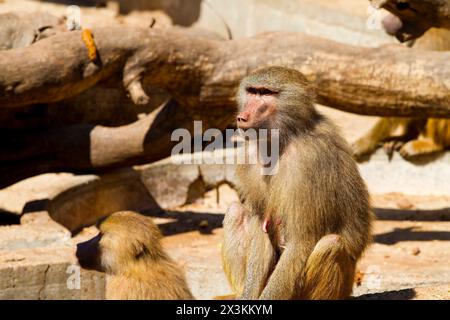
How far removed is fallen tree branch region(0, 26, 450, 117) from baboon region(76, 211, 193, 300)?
159cm

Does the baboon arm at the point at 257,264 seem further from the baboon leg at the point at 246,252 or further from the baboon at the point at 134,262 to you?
the baboon at the point at 134,262

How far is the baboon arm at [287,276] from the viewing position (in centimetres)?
504

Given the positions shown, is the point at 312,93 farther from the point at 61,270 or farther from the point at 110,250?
the point at 61,270

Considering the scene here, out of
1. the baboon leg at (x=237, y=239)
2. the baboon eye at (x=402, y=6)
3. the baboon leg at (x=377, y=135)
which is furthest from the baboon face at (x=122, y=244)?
the baboon leg at (x=377, y=135)

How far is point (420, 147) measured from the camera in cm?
927

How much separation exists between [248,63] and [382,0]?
1.11 meters

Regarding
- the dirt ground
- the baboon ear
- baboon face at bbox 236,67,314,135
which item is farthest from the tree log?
baboon face at bbox 236,67,314,135

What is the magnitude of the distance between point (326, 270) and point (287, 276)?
213 mm

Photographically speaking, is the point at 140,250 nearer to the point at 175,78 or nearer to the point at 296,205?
the point at 296,205

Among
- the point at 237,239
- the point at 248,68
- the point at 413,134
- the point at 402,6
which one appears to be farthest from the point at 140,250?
the point at 413,134

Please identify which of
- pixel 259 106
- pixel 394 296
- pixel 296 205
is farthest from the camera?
pixel 394 296

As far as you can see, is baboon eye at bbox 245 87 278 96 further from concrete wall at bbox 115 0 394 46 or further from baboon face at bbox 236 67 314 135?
concrete wall at bbox 115 0 394 46

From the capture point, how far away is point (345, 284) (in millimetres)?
5188

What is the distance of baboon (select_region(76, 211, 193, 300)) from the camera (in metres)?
5.26
